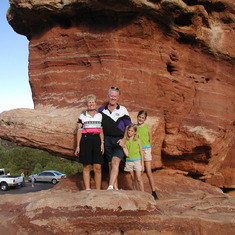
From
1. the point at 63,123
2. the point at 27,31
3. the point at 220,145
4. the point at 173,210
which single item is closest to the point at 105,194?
the point at 173,210

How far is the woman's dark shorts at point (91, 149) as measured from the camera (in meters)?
5.32

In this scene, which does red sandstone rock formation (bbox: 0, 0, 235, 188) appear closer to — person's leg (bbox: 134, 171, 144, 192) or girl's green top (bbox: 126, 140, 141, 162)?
girl's green top (bbox: 126, 140, 141, 162)

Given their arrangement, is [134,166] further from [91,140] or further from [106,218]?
[106,218]

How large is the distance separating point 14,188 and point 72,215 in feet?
62.8

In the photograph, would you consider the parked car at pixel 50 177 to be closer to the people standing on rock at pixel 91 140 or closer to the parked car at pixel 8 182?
the parked car at pixel 8 182

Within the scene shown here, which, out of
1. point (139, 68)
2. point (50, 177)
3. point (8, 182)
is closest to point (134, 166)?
point (139, 68)

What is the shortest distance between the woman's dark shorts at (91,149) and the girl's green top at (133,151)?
51 cm

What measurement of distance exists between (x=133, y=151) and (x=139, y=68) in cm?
222

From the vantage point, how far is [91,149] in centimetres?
533

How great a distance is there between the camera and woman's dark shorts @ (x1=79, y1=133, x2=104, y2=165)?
5.32 metres

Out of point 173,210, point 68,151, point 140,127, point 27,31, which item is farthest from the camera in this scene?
point 27,31

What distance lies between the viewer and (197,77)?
753cm

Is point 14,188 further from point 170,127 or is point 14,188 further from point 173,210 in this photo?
point 173,210

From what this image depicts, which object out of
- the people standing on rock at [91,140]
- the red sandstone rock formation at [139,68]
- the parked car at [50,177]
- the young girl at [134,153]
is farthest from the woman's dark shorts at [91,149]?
the parked car at [50,177]
